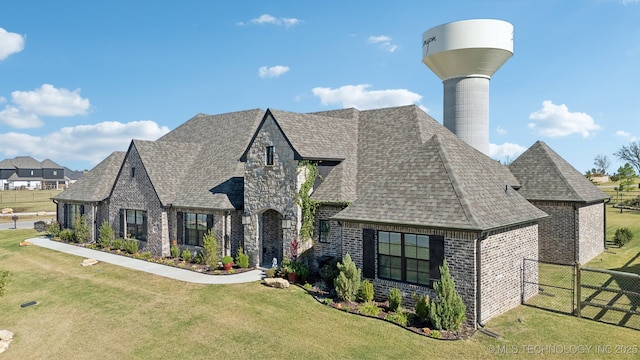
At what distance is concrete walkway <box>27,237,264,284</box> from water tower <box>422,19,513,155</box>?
18.6m

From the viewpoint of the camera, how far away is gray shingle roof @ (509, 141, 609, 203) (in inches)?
944

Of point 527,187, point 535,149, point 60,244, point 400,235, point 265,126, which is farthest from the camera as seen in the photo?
point 60,244

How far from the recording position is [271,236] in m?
23.9

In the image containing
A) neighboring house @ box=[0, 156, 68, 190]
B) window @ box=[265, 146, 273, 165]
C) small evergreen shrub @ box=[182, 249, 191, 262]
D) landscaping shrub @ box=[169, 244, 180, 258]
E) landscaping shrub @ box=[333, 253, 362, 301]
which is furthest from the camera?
neighboring house @ box=[0, 156, 68, 190]

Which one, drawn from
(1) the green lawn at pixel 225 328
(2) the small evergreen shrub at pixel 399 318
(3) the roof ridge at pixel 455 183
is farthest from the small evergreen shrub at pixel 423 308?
(3) the roof ridge at pixel 455 183

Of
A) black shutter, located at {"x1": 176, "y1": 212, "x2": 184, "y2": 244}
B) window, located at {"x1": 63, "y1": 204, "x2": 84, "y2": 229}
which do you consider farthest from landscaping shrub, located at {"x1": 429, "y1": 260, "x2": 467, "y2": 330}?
window, located at {"x1": 63, "y1": 204, "x2": 84, "y2": 229}

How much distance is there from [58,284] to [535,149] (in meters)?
29.5

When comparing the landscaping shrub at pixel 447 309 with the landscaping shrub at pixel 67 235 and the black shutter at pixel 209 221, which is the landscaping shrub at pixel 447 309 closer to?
the black shutter at pixel 209 221

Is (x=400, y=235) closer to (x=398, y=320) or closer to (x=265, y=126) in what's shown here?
(x=398, y=320)

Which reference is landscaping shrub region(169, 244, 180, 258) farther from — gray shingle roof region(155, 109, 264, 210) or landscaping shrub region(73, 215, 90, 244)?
landscaping shrub region(73, 215, 90, 244)

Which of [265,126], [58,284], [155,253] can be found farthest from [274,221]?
[58,284]

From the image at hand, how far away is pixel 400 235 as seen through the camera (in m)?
15.5

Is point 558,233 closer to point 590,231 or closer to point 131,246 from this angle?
point 590,231

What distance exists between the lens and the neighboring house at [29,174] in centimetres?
11581
